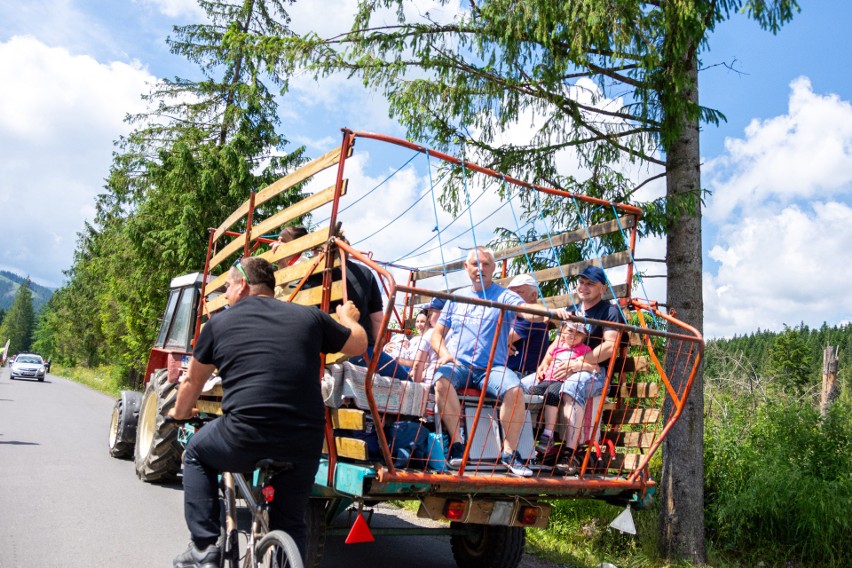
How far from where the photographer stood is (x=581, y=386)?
5.15m

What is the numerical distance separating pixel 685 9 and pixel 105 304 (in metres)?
31.1

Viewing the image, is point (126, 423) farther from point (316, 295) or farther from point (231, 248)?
point (316, 295)

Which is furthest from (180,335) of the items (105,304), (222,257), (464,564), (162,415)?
(105,304)

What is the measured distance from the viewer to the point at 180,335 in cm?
935

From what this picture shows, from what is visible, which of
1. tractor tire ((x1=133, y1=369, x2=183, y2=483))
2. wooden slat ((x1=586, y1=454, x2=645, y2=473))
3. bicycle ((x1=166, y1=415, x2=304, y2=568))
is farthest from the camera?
tractor tire ((x1=133, y1=369, x2=183, y2=483))

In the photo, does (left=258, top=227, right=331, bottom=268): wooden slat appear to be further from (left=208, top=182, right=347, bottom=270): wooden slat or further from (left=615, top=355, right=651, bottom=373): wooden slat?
(left=615, top=355, right=651, bottom=373): wooden slat

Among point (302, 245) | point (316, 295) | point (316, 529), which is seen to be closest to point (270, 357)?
point (316, 295)

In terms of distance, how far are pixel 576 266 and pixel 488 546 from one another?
8.32 feet

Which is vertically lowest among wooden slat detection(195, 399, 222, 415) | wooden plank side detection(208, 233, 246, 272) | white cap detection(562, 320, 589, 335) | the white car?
the white car

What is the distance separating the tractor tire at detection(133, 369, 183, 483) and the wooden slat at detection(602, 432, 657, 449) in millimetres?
4846

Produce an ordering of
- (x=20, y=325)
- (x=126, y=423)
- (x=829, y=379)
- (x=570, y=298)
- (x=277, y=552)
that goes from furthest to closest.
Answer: (x=20, y=325) < (x=126, y=423) < (x=829, y=379) < (x=570, y=298) < (x=277, y=552)

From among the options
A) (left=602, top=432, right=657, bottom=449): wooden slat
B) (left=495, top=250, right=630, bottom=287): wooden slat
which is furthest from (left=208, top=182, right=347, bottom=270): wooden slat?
(left=602, top=432, right=657, bottom=449): wooden slat

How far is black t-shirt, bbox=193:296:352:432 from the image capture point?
352 cm

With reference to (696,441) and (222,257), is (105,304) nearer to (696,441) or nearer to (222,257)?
(222,257)
